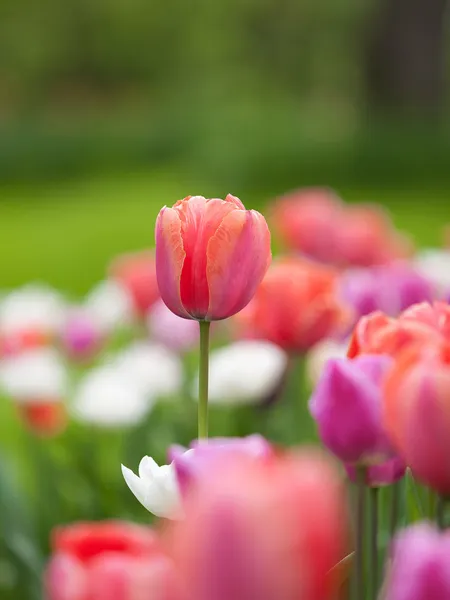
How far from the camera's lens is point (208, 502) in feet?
0.81

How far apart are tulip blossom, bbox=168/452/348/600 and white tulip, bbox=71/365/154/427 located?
1097mm

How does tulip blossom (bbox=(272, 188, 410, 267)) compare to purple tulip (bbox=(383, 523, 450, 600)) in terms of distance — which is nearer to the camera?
purple tulip (bbox=(383, 523, 450, 600))

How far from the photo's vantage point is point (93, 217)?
570 cm

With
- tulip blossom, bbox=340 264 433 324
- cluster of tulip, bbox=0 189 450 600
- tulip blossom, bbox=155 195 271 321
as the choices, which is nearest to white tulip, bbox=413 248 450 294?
cluster of tulip, bbox=0 189 450 600

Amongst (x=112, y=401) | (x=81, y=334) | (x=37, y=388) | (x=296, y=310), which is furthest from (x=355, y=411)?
(x=81, y=334)

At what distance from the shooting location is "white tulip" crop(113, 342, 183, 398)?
4.60 feet

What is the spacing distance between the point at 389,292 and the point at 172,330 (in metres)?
0.72

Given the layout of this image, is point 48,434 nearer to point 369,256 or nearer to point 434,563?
point 369,256

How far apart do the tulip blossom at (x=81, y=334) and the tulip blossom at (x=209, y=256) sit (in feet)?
3.64

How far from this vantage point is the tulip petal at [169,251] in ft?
1.67

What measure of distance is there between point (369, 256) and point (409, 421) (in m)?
1.16

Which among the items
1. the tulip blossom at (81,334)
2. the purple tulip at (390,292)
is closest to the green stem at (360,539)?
the purple tulip at (390,292)

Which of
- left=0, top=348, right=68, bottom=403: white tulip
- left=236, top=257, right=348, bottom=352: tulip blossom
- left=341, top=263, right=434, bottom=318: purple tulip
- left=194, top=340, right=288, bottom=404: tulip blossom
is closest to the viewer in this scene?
left=341, top=263, right=434, bottom=318: purple tulip

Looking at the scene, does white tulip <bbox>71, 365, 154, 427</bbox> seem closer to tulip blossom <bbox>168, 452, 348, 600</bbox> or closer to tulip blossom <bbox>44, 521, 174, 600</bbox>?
tulip blossom <bbox>44, 521, 174, 600</bbox>
